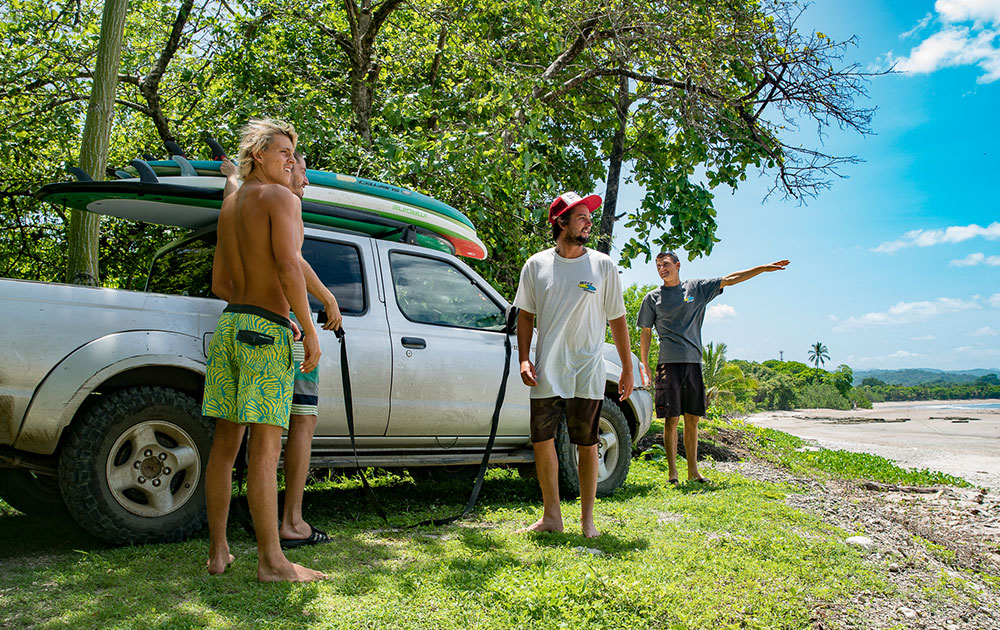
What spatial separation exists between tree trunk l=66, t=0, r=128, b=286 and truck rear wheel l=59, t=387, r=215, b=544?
2880 mm

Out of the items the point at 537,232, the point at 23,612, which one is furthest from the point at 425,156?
the point at 23,612

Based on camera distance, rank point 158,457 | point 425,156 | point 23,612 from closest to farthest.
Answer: point 23,612 < point 158,457 < point 425,156

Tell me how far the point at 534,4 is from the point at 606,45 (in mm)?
3662

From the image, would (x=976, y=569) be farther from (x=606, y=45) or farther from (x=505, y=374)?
(x=606, y=45)

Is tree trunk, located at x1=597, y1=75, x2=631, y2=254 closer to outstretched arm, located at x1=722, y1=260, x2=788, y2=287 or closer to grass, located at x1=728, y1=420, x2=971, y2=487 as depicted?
grass, located at x1=728, y1=420, x2=971, y2=487

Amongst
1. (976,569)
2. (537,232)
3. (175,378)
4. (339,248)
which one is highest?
(537,232)

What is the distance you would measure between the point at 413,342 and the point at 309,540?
1533 millimetres

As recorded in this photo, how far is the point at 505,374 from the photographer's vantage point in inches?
201

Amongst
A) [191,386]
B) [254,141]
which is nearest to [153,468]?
[191,386]

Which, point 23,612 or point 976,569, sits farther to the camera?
point 976,569

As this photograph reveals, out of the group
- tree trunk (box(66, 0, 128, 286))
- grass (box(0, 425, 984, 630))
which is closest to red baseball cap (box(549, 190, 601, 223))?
grass (box(0, 425, 984, 630))

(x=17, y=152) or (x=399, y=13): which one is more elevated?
(x=399, y=13)

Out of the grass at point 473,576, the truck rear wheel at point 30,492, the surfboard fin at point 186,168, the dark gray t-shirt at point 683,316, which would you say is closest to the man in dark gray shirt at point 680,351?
the dark gray t-shirt at point 683,316

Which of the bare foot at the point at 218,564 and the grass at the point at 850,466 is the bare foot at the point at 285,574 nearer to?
the bare foot at the point at 218,564
